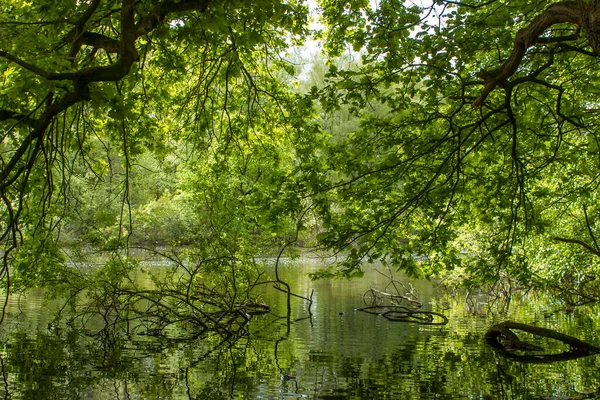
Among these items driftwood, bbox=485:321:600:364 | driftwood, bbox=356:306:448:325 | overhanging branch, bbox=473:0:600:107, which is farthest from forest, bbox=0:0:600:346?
driftwood, bbox=356:306:448:325

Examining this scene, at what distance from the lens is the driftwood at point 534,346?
9454mm

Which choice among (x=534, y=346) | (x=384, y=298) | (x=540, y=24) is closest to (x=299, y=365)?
(x=534, y=346)

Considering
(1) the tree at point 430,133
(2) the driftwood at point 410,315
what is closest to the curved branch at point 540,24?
(1) the tree at point 430,133

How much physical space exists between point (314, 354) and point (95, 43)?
632 centimetres

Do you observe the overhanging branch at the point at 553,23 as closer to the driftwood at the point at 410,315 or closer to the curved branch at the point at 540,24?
the curved branch at the point at 540,24

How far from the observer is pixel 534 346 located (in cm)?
1033

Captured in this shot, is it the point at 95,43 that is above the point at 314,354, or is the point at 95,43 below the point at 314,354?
above

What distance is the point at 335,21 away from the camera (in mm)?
9406

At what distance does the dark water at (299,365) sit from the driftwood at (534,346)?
0.29 metres

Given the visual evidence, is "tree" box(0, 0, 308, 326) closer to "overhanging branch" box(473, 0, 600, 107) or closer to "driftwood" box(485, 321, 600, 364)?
"overhanging branch" box(473, 0, 600, 107)

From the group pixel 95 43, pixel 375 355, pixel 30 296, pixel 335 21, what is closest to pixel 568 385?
pixel 375 355

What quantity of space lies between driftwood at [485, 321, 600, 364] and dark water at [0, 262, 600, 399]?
29cm

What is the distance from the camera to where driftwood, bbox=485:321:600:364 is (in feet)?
31.0

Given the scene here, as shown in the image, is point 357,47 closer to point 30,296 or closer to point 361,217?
point 361,217
